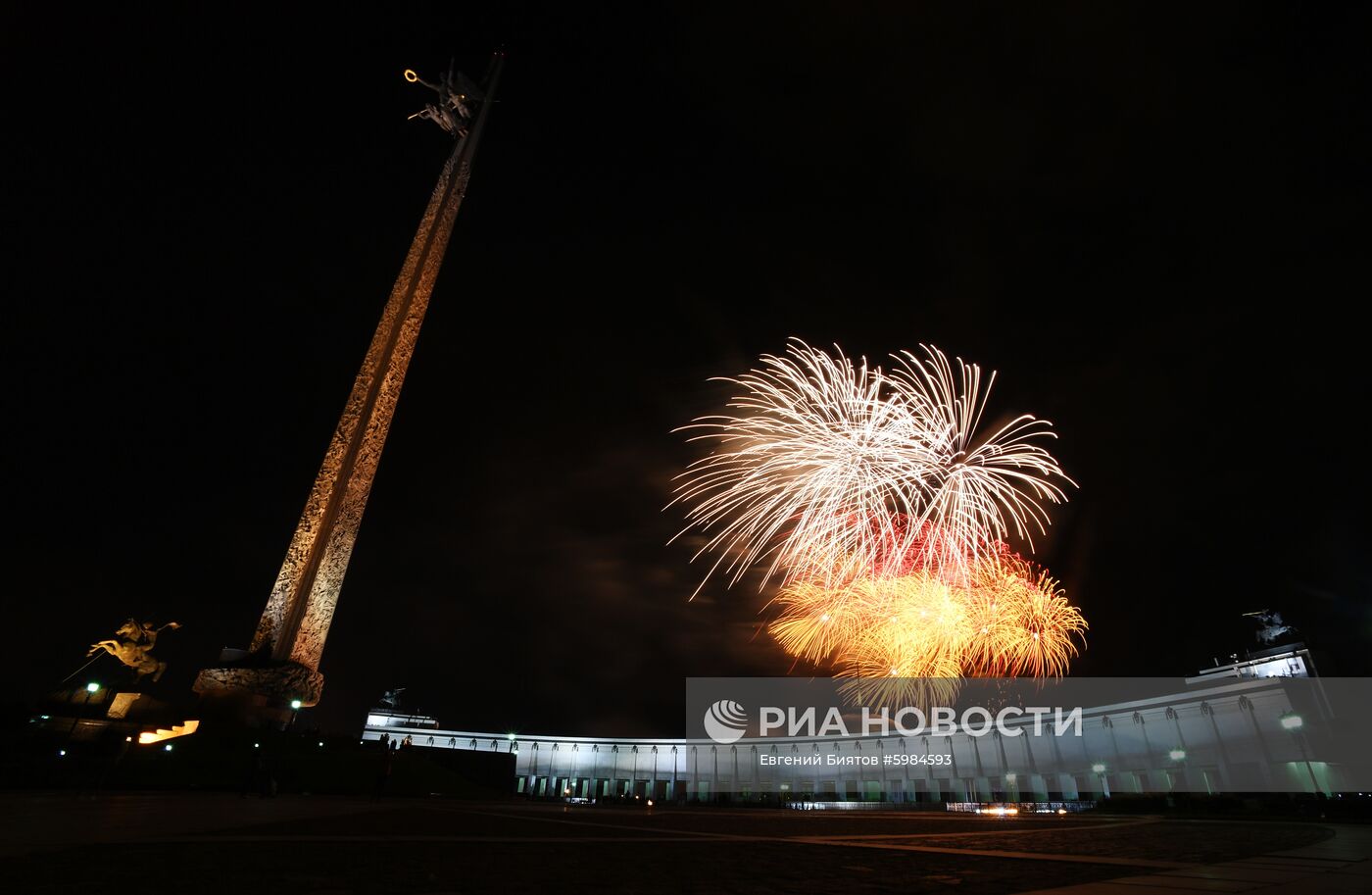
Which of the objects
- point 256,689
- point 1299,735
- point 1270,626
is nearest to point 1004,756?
point 1299,735

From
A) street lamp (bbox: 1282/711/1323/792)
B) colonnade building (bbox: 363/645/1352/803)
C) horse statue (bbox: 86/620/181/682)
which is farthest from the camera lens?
colonnade building (bbox: 363/645/1352/803)

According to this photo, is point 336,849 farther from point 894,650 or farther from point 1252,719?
point 1252,719

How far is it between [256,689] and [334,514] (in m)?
10.3

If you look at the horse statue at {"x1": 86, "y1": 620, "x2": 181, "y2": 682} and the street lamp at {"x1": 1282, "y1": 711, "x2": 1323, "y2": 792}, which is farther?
the street lamp at {"x1": 1282, "y1": 711, "x2": 1323, "y2": 792}

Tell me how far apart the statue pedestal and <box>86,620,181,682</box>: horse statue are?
206 cm

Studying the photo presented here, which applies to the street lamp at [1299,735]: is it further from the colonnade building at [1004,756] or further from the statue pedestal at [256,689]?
the statue pedestal at [256,689]

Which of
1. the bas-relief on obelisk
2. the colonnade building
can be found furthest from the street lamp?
the bas-relief on obelisk

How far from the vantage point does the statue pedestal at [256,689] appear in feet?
101

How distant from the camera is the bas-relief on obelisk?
3266 cm

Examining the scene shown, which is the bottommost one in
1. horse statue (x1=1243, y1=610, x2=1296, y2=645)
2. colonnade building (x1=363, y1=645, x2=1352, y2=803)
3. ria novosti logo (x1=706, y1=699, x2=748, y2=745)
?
colonnade building (x1=363, y1=645, x2=1352, y2=803)

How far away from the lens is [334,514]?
37.6 m

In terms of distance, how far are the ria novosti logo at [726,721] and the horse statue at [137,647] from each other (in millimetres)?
71990

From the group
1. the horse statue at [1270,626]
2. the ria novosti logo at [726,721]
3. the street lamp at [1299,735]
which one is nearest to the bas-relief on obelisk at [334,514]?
the ria novosti logo at [726,721]

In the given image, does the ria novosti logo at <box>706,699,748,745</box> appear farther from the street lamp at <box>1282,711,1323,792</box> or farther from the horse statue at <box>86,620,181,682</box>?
the horse statue at <box>86,620,181,682</box>
